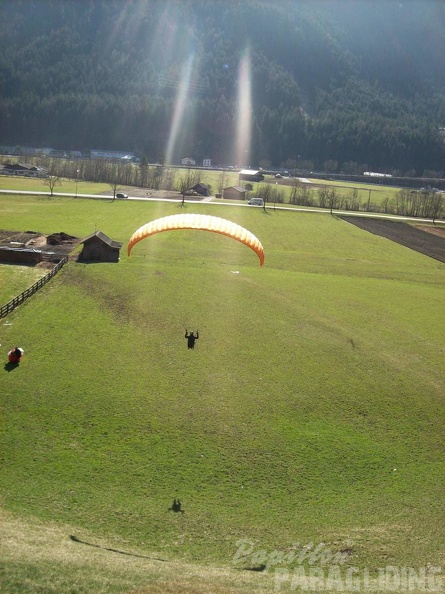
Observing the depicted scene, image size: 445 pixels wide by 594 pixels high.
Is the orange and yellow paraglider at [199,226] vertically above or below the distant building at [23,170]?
below

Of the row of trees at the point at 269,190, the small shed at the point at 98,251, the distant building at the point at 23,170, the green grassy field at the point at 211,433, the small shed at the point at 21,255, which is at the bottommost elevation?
the green grassy field at the point at 211,433

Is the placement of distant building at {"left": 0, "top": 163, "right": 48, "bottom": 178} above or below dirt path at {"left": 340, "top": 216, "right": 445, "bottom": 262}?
above

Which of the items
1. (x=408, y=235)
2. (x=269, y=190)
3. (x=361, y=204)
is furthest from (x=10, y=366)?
(x=361, y=204)

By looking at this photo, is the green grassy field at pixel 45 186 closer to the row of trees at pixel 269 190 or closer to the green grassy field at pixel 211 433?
the row of trees at pixel 269 190

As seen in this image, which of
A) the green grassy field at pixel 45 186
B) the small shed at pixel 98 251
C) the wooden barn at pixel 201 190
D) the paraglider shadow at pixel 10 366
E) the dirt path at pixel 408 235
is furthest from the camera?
the wooden barn at pixel 201 190

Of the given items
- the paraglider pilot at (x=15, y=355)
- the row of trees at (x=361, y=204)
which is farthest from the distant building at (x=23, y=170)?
the paraglider pilot at (x=15, y=355)

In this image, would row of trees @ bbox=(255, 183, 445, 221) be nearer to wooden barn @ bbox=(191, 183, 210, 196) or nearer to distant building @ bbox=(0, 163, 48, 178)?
wooden barn @ bbox=(191, 183, 210, 196)

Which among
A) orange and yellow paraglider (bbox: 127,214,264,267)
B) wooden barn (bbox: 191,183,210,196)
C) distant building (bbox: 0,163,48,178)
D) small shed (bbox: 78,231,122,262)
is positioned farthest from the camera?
distant building (bbox: 0,163,48,178)

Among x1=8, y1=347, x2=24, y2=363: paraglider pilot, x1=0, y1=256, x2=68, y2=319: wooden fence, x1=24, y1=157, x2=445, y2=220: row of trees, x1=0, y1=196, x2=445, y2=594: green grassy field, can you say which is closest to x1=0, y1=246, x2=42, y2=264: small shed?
x1=0, y1=256, x2=68, y2=319: wooden fence
